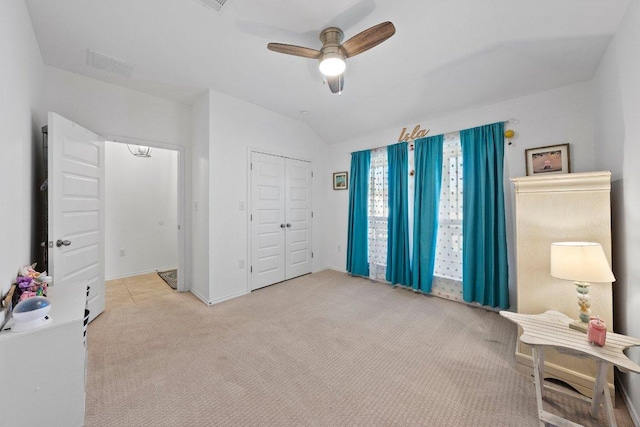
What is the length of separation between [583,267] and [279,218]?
3.34 m

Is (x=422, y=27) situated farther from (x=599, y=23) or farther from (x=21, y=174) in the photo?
(x=21, y=174)

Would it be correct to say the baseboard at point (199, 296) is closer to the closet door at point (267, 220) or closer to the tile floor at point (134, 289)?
the tile floor at point (134, 289)

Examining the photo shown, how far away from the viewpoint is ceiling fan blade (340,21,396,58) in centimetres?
166

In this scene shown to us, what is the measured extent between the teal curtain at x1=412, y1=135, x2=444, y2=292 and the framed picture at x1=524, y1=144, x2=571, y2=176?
0.92 meters

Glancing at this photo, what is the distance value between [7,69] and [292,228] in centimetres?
323

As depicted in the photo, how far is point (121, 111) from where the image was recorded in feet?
9.86

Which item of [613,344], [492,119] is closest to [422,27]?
[492,119]

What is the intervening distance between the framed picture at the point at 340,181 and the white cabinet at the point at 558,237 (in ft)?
9.14

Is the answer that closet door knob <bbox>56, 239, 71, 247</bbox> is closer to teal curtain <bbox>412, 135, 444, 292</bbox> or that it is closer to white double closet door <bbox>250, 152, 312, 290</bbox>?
white double closet door <bbox>250, 152, 312, 290</bbox>

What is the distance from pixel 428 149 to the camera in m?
3.36

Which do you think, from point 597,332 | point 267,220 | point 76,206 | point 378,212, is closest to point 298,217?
point 267,220

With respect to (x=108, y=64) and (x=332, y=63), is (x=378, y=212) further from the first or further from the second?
(x=108, y=64)

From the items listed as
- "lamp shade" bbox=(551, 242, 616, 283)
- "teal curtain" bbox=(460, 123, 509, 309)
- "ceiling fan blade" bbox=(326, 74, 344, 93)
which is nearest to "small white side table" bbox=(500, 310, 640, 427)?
"lamp shade" bbox=(551, 242, 616, 283)

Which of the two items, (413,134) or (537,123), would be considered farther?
(413,134)
